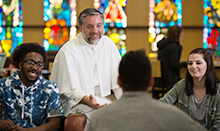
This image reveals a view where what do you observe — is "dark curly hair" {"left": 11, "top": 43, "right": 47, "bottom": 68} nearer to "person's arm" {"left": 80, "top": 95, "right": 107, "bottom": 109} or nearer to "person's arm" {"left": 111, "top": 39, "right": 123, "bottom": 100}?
"person's arm" {"left": 80, "top": 95, "right": 107, "bottom": 109}

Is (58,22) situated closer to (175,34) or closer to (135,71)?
(175,34)

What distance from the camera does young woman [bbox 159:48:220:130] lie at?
2.41m

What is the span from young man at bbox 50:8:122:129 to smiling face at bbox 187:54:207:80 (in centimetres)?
80

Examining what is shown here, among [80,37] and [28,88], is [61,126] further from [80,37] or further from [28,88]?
[80,37]

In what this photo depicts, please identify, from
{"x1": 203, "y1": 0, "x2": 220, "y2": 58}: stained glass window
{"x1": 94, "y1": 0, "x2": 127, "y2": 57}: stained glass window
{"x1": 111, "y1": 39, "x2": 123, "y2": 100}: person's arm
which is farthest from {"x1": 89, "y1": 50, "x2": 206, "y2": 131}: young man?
{"x1": 203, "y1": 0, "x2": 220, "y2": 58}: stained glass window

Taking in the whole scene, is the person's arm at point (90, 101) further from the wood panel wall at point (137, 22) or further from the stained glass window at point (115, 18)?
the stained glass window at point (115, 18)

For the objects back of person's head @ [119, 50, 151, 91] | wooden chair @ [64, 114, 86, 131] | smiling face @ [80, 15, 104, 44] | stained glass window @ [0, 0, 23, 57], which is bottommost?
wooden chair @ [64, 114, 86, 131]

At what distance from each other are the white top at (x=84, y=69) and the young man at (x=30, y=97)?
0.34m

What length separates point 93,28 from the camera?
2.94 meters

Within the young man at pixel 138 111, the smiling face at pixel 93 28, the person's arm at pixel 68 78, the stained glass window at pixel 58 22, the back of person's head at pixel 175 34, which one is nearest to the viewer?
the young man at pixel 138 111

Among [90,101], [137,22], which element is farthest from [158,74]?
[137,22]

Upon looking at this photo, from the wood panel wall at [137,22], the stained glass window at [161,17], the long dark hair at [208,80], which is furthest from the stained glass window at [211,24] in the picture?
the long dark hair at [208,80]

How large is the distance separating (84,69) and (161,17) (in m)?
6.27

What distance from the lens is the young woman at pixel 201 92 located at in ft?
7.89
